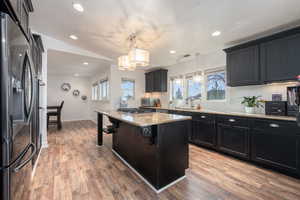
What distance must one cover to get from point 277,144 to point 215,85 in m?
1.96

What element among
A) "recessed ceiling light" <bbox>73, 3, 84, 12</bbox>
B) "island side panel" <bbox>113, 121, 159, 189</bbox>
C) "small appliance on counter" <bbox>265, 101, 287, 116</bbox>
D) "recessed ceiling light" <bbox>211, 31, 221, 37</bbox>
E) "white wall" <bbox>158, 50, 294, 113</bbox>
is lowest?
"island side panel" <bbox>113, 121, 159, 189</bbox>

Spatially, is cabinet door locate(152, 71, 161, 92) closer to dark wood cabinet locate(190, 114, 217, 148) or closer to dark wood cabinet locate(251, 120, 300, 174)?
dark wood cabinet locate(190, 114, 217, 148)

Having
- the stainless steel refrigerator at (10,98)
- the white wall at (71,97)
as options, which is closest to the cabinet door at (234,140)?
the stainless steel refrigerator at (10,98)

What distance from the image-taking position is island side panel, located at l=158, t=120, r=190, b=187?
1738 mm

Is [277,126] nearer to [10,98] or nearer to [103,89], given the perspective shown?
[10,98]

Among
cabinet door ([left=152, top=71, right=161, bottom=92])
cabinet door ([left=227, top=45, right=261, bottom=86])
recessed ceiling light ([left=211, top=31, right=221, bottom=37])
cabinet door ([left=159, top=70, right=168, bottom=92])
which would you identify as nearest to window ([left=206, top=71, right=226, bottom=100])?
cabinet door ([left=227, top=45, right=261, bottom=86])

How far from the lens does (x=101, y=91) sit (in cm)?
614

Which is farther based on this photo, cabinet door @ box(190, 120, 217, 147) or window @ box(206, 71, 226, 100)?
window @ box(206, 71, 226, 100)

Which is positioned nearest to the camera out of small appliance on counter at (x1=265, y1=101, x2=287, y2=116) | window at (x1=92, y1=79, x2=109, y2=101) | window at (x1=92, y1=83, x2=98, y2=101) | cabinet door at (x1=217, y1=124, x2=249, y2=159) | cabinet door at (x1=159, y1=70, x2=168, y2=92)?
small appliance on counter at (x1=265, y1=101, x2=287, y2=116)

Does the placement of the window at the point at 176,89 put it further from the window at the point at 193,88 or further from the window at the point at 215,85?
the window at the point at 215,85

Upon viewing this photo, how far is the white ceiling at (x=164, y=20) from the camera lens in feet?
6.17

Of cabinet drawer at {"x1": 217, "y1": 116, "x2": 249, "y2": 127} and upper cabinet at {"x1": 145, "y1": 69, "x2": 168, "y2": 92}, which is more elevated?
upper cabinet at {"x1": 145, "y1": 69, "x2": 168, "y2": 92}

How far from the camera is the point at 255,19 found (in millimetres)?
2119

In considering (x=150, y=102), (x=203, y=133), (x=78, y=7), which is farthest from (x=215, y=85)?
(x=78, y=7)
